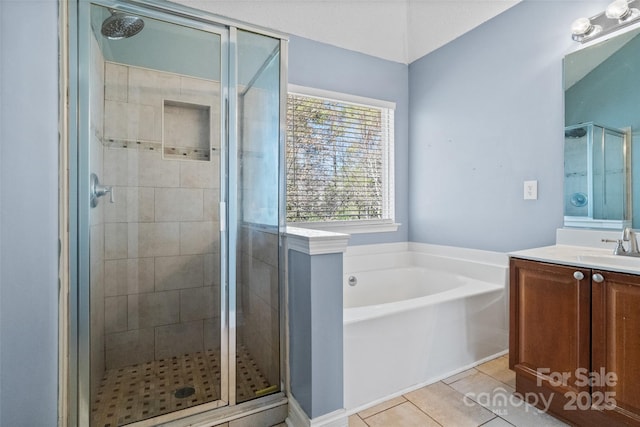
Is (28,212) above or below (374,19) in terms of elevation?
below

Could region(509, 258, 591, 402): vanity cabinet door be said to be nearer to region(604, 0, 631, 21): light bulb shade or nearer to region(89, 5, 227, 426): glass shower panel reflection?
region(604, 0, 631, 21): light bulb shade

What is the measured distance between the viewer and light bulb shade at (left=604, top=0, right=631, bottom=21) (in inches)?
64.1

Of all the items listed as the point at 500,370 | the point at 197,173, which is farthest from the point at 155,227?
the point at 500,370

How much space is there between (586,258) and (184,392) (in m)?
2.13

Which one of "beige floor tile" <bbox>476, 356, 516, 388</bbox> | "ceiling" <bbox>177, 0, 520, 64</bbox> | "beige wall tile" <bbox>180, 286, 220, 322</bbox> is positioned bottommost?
"beige floor tile" <bbox>476, 356, 516, 388</bbox>

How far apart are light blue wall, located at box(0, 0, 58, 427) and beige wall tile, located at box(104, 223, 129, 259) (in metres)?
0.52

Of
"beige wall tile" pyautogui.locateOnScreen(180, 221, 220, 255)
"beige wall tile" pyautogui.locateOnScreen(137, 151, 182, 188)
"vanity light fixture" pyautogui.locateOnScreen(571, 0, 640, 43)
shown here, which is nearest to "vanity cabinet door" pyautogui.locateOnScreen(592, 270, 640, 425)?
"vanity light fixture" pyautogui.locateOnScreen(571, 0, 640, 43)

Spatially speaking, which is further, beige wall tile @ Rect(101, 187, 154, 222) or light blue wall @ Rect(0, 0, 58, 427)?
beige wall tile @ Rect(101, 187, 154, 222)

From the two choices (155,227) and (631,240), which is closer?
(631,240)

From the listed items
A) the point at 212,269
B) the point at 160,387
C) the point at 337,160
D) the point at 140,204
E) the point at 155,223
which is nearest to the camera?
the point at 160,387

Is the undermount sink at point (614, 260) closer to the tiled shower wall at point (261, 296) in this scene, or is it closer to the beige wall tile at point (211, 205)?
the tiled shower wall at point (261, 296)

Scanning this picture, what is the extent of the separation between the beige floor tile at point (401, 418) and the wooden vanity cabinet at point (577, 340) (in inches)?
22.2

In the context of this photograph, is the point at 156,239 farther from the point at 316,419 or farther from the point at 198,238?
the point at 316,419

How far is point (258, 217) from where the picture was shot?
5.37 ft
